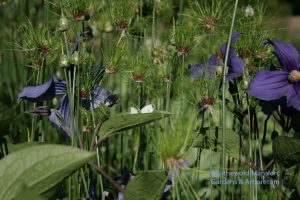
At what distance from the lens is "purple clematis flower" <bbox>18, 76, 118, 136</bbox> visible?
1.11 metres

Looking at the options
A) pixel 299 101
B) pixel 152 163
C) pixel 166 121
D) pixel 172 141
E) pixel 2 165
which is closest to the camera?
pixel 172 141

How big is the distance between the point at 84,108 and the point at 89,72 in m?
0.09

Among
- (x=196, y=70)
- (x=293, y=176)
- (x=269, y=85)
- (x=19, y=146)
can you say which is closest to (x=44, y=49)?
(x=19, y=146)

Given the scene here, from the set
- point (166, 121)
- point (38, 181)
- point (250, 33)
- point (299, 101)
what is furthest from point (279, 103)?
point (38, 181)

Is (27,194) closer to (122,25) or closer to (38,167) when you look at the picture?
(38,167)

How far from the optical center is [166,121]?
1321 mm

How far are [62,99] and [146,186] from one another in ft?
1.04

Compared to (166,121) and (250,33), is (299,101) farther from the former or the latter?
(166,121)

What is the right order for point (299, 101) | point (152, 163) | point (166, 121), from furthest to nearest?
point (152, 163)
point (166, 121)
point (299, 101)

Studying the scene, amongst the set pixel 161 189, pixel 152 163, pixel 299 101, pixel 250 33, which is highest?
pixel 250 33

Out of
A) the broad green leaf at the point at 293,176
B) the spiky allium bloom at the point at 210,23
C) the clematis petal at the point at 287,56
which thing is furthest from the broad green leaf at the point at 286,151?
the spiky allium bloom at the point at 210,23

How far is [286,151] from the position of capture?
1.07m

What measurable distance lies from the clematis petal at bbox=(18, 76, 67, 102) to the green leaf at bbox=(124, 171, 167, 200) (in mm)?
270

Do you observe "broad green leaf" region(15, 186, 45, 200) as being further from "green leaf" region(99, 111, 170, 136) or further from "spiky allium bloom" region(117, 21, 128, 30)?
"spiky allium bloom" region(117, 21, 128, 30)
